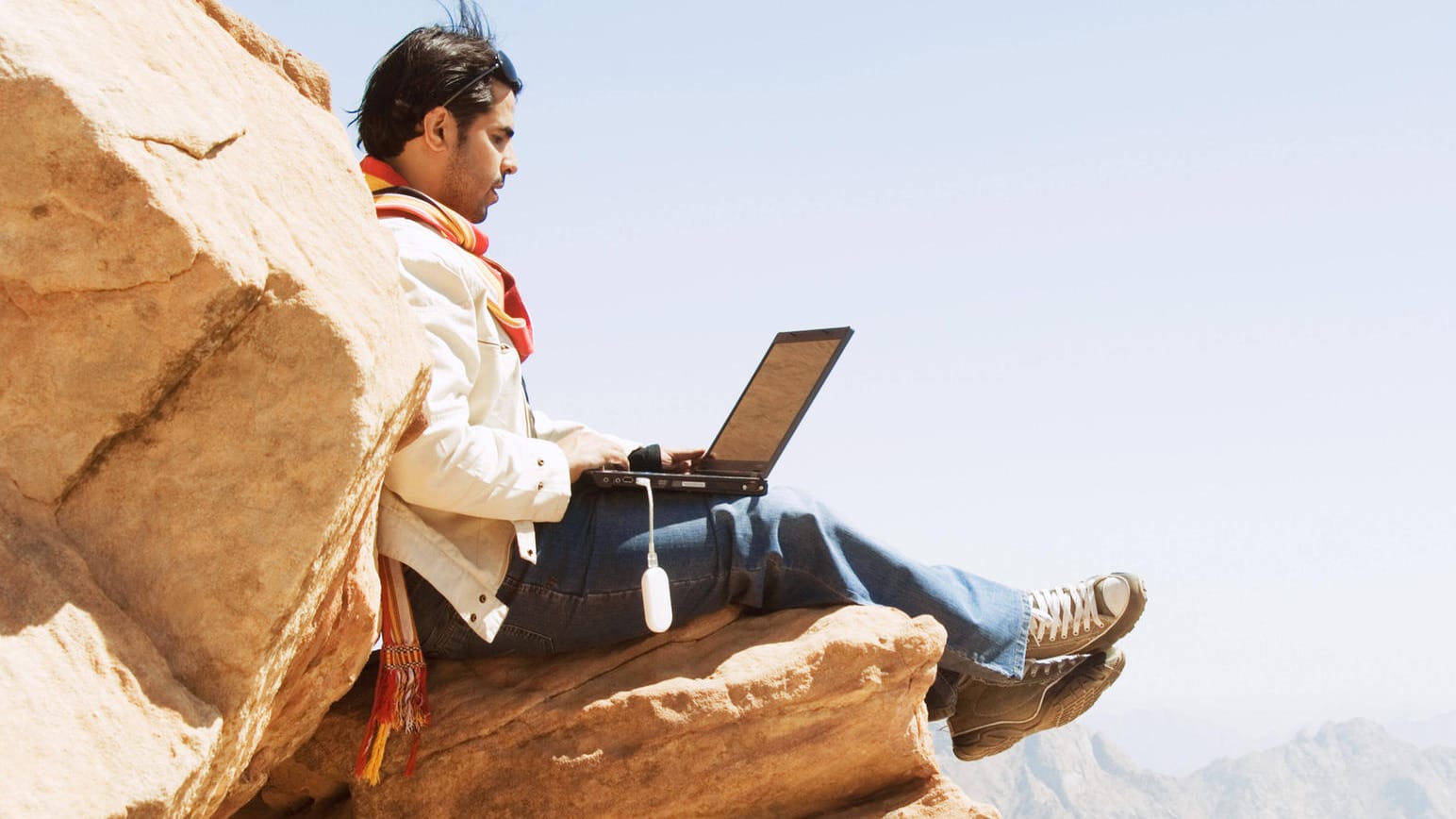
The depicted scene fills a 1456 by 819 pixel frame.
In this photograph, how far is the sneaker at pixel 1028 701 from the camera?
4.95 m

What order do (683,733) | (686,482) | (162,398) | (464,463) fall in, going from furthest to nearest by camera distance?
(686,482) < (683,733) < (464,463) < (162,398)

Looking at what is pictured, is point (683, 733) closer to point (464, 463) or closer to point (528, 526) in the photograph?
point (528, 526)

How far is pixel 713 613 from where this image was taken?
15.1ft

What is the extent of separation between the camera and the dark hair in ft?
14.6

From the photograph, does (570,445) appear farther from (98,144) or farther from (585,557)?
(98,144)

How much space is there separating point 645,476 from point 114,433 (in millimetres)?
1642

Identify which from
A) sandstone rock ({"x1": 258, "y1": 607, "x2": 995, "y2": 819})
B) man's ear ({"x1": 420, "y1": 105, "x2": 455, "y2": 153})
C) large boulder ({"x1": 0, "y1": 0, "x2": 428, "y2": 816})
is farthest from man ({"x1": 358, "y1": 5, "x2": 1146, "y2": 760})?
large boulder ({"x1": 0, "y1": 0, "x2": 428, "y2": 816})

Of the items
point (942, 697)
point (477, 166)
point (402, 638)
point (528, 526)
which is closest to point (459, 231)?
point (477, 166)

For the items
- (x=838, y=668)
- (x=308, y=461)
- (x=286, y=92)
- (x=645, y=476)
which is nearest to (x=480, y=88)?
(x=286, y=92)

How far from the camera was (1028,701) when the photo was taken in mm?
4945

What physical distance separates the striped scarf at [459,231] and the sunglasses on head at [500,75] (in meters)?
0.31

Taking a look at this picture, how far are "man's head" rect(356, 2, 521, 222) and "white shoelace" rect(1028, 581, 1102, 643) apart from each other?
7.40 ft

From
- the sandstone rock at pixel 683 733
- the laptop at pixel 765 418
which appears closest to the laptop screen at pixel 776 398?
the laptop at pixel 765 418

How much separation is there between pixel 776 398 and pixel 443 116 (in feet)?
4.42
